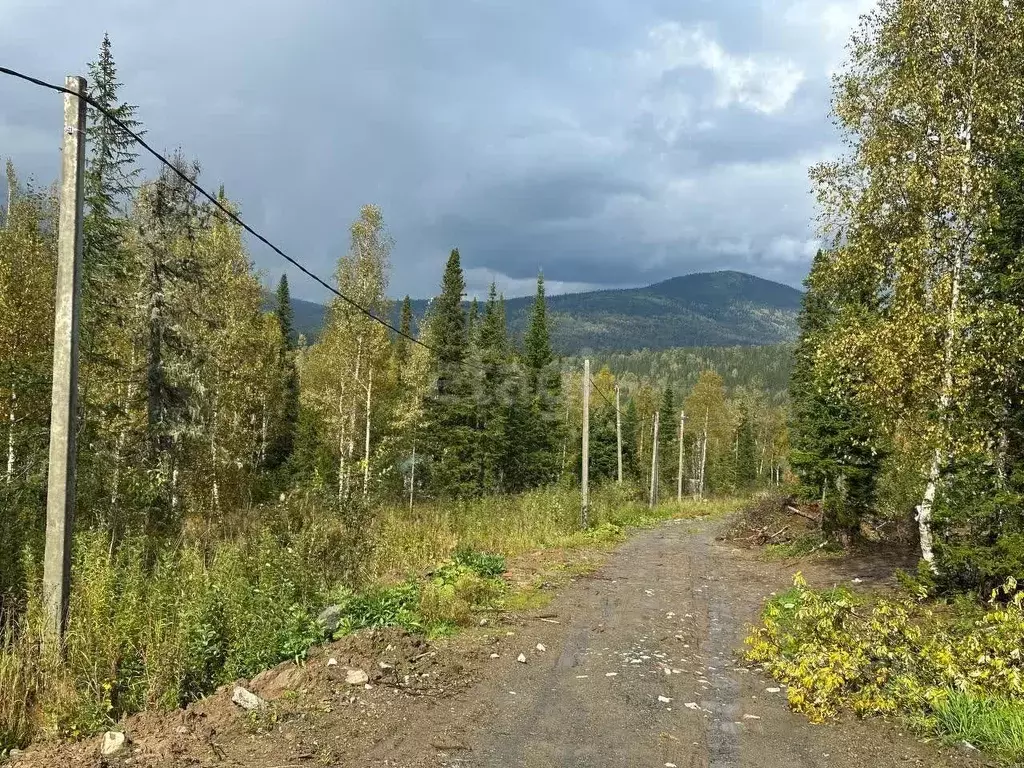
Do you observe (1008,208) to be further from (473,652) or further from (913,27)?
(473,652)

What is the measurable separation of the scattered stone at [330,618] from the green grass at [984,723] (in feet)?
18.9

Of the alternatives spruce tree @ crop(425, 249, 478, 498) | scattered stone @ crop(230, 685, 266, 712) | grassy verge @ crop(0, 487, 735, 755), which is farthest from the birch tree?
spruce tree @ crop(425, 249, 478, 498)

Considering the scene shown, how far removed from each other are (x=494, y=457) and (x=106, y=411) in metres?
24.7

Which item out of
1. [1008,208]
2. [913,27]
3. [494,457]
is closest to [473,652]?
[1008,208]

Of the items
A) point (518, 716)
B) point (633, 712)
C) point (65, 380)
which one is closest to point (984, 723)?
point (633, 712)

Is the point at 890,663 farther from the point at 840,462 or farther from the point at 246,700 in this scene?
the point at 840,462

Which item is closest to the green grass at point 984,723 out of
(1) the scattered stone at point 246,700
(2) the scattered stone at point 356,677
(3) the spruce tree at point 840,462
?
(2) the scattered stone at point 356,677

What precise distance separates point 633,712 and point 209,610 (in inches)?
162

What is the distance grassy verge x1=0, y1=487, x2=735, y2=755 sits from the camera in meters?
5.23

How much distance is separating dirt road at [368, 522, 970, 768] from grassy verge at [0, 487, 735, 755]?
1.45 metres

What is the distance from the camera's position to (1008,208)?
28.3ft

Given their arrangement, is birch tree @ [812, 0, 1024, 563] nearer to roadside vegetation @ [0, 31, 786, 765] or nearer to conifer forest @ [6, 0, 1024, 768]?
conifer forest @ [6, 0, 1024, 768]

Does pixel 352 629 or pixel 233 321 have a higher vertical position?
pixel 233 321

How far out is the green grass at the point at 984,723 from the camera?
4.94 metres
